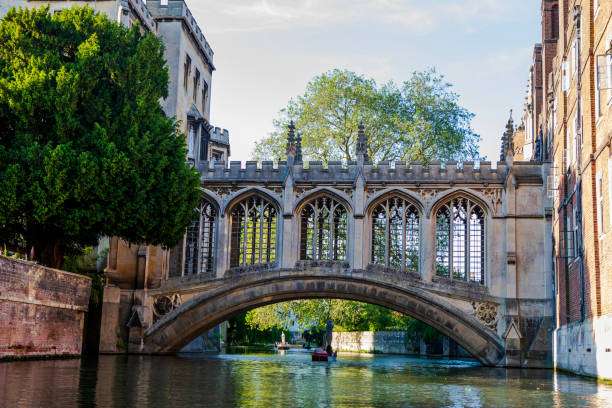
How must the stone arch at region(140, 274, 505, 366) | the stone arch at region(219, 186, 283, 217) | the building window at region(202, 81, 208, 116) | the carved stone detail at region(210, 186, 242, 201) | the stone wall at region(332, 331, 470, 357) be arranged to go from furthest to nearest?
Answer: the stone wall at region(332, 331, 470, 357)
the building window at region(202, 81, 208, 116)
the carved stone detail at region(210, 186, 242, 201)
the stone arch at region(219, 186, 283, 217)
the stone arch at region(140, 274, 505, 366)

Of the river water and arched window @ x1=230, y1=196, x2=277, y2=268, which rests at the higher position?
arched window @ x1=230, y1=196, x2=277, y2=268

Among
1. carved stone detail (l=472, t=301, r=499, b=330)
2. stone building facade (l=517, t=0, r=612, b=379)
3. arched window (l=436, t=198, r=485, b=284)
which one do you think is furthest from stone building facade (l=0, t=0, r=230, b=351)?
stone building facade (l=517, t=0, r=612, b=379)

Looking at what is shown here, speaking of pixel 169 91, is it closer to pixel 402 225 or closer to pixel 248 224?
pixel 248 224

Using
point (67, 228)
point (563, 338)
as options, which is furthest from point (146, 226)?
point (563, 338)

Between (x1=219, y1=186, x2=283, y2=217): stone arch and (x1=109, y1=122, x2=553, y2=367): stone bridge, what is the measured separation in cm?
4

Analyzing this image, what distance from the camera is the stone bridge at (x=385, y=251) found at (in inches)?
1083

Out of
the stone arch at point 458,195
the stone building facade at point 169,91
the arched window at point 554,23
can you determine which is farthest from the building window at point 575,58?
the stone building facade at point 169,91

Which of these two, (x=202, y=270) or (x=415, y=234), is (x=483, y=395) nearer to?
(x=415, y=234)

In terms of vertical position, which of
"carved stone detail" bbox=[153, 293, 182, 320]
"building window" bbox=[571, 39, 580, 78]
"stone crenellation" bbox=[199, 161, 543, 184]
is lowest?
"carved stone detail" bbox=[153, 293, 182, 320]

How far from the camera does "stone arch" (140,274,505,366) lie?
2738 centimetres

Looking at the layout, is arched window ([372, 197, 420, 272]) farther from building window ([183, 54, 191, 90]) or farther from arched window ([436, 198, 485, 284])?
building window ([183, 54, 191, 90])

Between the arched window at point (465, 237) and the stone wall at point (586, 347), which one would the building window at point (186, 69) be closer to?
the arched window at point (465, 237)

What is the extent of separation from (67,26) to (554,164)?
17.4 meters

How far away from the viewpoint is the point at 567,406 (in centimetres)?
1148
